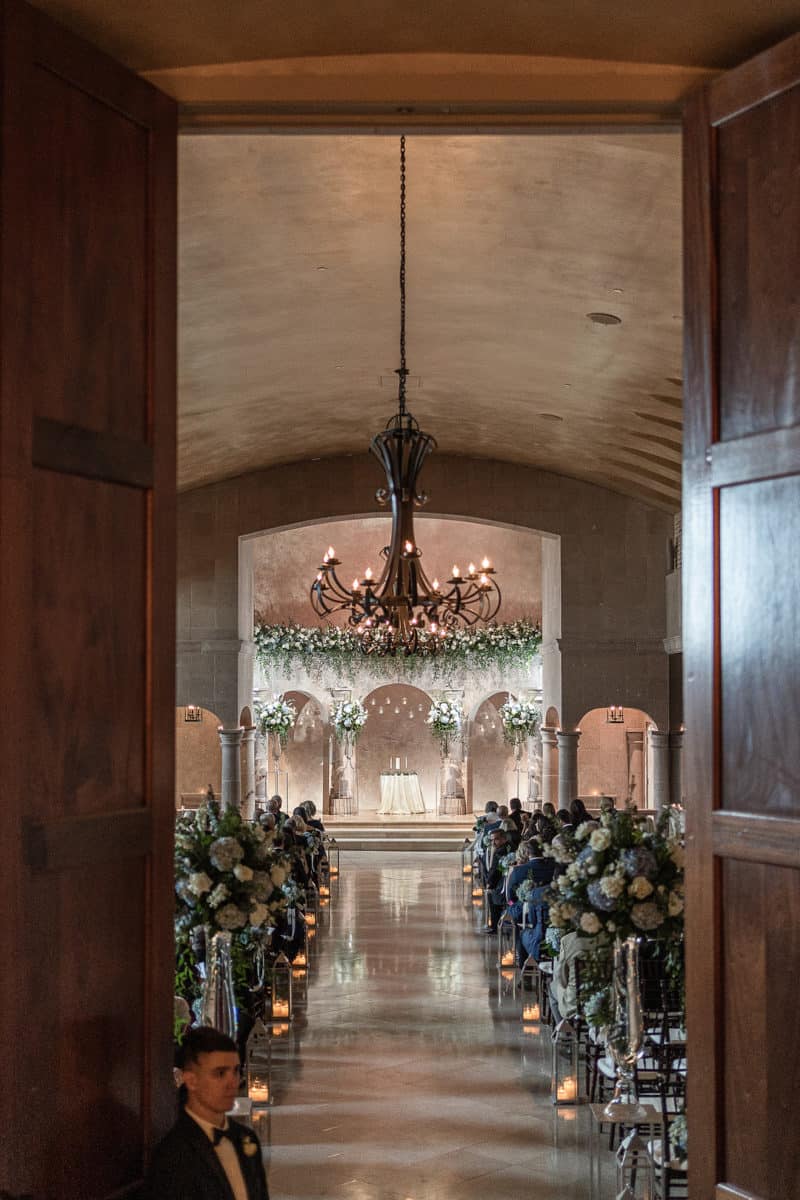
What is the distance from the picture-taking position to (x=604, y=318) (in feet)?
40.6

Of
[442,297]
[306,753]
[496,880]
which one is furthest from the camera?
[306,753]

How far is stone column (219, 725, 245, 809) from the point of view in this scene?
67.1 ft

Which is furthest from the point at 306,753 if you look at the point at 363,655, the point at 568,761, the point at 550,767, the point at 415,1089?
the point at 415,1089

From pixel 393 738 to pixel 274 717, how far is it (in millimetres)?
3120

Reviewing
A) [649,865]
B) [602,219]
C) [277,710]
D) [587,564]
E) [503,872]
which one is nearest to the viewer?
[649,865]

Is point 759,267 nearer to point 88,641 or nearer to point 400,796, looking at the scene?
point 88,641

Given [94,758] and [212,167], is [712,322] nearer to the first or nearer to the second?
[94,758]

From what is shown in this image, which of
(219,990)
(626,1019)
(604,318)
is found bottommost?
(626,1019)

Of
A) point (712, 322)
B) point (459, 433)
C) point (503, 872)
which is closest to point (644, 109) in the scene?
point (712, 322)

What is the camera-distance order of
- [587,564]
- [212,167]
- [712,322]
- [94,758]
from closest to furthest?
[94,758]
[712,322]
[212,167]
[587,564]

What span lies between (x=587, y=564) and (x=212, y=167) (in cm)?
1282

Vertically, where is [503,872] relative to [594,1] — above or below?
below

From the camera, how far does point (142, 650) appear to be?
11.2 ft

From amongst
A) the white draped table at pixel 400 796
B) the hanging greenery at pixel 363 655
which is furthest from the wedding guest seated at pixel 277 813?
the white draped table at pixel 400 796
